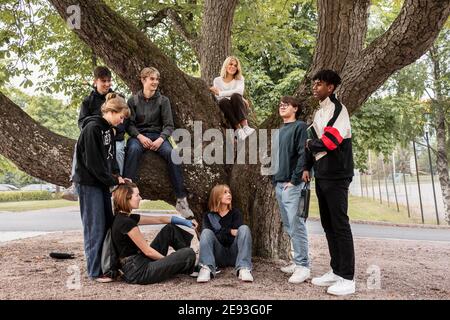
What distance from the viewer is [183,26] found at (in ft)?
29.9

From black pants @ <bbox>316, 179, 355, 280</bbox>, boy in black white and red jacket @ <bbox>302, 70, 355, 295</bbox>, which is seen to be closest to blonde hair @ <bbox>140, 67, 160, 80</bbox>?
boy in black white and red jacket @ <bbox>302, 70, 355, 295</bbox>

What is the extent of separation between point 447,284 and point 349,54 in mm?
3294

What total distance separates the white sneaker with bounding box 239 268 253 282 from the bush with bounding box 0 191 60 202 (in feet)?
98.0

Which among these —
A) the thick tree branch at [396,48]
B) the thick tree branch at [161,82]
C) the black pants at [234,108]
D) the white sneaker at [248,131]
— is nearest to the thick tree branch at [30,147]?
the thick tree branch at [161,82]

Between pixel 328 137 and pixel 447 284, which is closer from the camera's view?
pixel 328 137

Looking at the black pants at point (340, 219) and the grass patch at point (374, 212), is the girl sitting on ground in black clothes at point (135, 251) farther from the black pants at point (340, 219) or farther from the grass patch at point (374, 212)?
the grass patch at point (374, 212)

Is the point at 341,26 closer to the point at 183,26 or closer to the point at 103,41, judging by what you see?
the point at 103,41

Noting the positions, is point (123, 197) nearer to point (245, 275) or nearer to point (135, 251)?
point (135, 251)

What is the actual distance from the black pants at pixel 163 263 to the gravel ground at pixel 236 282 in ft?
0.31

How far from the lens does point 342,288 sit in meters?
4.06

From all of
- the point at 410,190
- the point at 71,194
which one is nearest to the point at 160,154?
the point at 71,194

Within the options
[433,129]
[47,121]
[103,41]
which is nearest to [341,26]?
[103,41]

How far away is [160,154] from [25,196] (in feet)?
101

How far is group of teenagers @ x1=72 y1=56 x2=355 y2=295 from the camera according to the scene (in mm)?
4113
